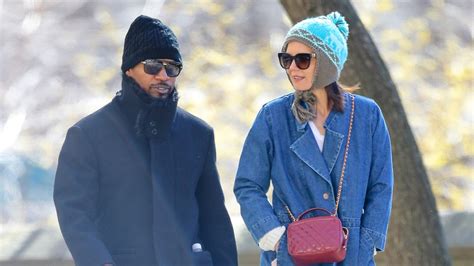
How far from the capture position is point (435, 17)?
1719 centimetres

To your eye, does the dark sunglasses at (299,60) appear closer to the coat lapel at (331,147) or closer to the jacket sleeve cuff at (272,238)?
the coat lapel at (331,147)

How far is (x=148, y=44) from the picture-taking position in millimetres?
5586

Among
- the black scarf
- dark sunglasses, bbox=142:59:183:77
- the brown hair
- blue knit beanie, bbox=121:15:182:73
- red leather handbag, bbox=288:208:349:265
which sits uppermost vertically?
blue knit beanie, bbox=121:15:182:73

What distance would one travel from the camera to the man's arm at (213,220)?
562 centimetres

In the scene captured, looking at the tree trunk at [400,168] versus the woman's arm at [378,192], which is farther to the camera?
the tree trunk at [400,168]

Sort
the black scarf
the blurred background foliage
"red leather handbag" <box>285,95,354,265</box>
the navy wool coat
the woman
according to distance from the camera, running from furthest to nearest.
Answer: the blurred background foliage, the black scarf, the navy wool coat, the woman, "red leather handbag" <box>285,95,354,265</box>

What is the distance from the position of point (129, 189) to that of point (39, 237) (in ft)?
10.1

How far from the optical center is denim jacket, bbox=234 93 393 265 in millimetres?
5223

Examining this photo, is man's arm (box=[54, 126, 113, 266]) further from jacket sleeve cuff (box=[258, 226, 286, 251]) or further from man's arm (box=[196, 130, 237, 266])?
jacket sleeve cuff (box=[258, 226, 286, 251])

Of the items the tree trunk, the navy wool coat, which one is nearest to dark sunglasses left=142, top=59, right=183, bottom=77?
the navy wool coat

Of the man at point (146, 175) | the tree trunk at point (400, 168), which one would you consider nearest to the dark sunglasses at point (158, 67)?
the man at point (146, 175)

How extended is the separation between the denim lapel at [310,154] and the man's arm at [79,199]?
0.84m

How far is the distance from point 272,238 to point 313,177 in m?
0.29

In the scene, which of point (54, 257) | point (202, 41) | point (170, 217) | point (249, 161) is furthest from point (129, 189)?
point (202, 41)
